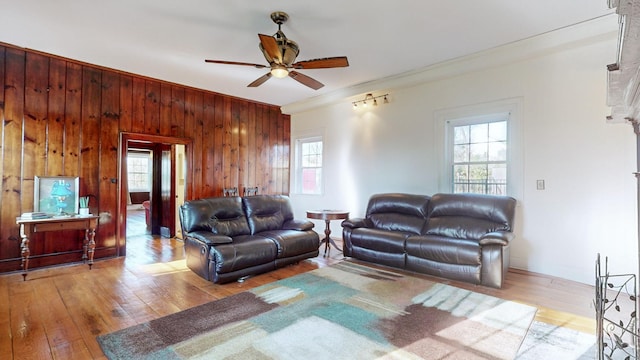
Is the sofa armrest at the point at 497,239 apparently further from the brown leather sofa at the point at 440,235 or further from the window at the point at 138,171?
the window at the point at 138,171

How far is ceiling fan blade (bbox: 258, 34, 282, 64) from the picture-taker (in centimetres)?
274

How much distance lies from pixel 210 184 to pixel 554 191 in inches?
216

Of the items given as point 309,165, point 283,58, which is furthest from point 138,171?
point 283,58

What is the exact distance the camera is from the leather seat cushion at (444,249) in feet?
11.0

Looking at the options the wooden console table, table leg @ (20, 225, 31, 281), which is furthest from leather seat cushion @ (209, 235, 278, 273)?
table leg @ (20, 225, 31, 281)

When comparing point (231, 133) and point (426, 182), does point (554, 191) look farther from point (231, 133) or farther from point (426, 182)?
point (231, 133)

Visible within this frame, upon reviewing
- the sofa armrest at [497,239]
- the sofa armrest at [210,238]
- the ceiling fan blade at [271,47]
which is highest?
Answer: the ceiling fan blade at [271,47]

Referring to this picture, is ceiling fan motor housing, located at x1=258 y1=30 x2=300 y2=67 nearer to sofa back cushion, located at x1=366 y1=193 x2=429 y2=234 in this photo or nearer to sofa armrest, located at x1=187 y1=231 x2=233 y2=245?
sofa armrest, located at x1=187 y1=231 x2=233 y2=245

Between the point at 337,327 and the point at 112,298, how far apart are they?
2.31m

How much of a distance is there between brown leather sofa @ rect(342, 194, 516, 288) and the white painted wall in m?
0.56

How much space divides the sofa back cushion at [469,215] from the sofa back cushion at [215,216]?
2.59m

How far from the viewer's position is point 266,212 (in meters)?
4.59

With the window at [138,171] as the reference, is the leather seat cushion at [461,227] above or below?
below

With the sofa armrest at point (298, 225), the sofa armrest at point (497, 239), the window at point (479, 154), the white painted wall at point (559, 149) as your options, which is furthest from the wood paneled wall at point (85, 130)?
the sofa armrest at point (497, 239)
